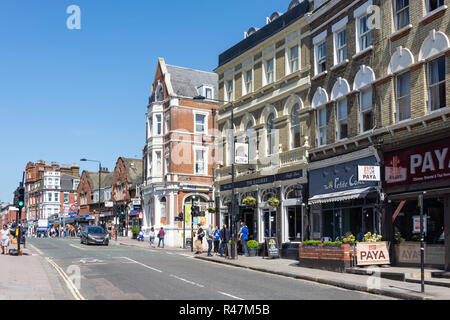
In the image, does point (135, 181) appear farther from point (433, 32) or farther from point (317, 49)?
point (433, 32)

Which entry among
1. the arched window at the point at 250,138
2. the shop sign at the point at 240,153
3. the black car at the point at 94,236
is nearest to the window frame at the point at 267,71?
the arched window at the point at 250,138

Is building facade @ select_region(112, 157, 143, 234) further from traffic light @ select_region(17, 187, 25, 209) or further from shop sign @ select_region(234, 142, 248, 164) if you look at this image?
traffic light @ select_region(17, 187, 25, 209)

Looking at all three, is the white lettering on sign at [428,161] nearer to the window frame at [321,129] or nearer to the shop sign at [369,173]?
the shop sign at [369,173]

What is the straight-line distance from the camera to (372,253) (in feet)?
66.0

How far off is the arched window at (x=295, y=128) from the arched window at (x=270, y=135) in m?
1.64

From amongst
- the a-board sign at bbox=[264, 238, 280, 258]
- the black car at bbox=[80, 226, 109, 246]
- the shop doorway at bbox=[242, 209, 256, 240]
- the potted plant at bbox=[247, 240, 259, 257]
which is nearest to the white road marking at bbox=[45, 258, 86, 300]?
the a-board sign at bbox=[264, 238, 280, 258]

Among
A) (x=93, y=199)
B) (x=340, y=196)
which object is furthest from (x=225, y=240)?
(x=93, y=199)

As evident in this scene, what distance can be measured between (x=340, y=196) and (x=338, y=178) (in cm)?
112

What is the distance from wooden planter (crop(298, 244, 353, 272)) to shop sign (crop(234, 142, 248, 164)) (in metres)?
8.19

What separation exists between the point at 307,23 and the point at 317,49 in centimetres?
165
